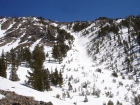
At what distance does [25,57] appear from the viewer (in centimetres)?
4209

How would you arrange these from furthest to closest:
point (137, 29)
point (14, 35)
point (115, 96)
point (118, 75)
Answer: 1. point (14, 35)
2. point (137, 29)
3. point (118, 75)
4. point (115, 96)

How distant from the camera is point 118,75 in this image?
2945 centimetres

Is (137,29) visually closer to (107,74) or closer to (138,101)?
(107,74)

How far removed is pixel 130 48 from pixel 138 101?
70.7 feet

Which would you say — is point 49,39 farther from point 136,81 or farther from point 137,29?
point 136,81

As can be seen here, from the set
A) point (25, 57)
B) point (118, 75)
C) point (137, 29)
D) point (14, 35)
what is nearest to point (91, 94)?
point (118, 75)

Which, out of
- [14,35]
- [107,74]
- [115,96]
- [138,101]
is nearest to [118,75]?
[107,74]

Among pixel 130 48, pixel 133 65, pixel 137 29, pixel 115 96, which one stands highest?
pixel 137 29

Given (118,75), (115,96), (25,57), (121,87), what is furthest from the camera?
(25,57)

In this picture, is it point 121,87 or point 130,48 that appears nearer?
point 121,87

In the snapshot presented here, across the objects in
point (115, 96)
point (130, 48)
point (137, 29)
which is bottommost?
point (115, 96)

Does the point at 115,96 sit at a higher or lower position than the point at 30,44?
lower

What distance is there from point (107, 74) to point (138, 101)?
42.4 ft

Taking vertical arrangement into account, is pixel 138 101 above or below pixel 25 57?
below
